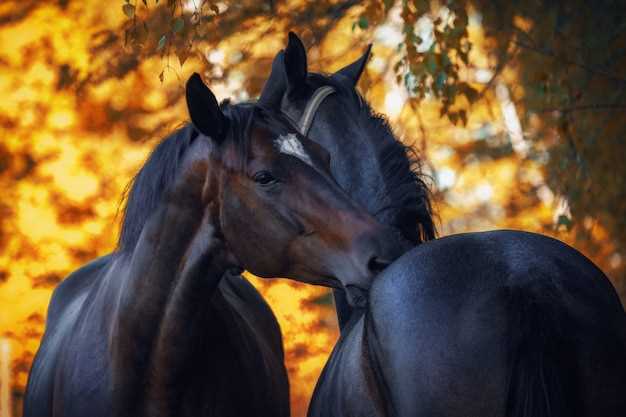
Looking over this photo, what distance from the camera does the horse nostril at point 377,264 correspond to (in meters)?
2.81

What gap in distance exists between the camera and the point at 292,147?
9.90 ft

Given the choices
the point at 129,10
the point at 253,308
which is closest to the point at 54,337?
the point at 253,308

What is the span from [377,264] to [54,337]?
202 cm

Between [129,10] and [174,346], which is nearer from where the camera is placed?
[174,346]

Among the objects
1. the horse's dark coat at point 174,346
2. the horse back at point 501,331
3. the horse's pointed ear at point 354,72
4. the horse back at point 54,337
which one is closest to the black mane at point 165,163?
the horse's dark coat at point 174,346

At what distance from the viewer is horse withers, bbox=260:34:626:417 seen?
2.19m

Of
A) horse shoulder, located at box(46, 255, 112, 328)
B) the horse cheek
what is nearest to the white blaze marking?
the horse cheek

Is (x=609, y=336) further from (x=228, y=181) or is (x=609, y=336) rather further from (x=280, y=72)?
(x=280, y=72)

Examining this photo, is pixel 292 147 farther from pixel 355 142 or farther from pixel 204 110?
pixel 355 142

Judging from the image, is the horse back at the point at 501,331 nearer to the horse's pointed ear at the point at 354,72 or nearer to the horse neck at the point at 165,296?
the horse neck at the point at 165,296

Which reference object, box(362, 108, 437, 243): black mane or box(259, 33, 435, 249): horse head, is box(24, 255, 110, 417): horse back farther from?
box(362, 108, 437, 243): black mane

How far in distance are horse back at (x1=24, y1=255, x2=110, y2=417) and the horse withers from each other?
1.58 metres

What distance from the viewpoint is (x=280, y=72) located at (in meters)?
3.64

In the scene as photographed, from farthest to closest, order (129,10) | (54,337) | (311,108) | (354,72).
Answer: (354,72), (54,337), (129,10), (311,108)
